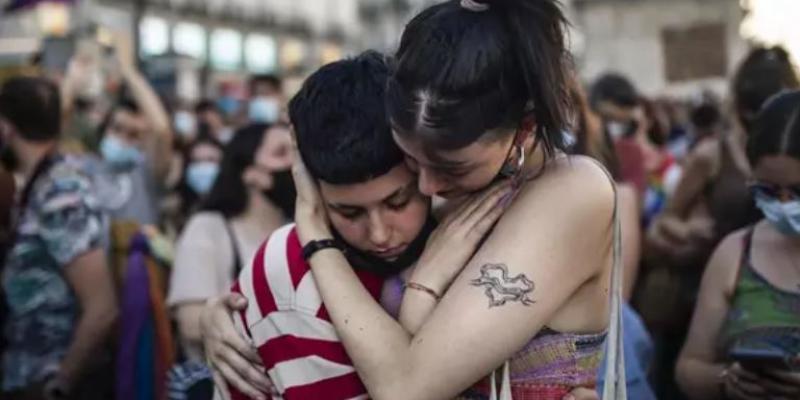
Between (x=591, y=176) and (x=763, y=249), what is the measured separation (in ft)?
4.55

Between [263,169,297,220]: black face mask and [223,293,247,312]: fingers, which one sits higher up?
[223,293,247,312]: fingers

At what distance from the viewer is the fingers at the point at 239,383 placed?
261cm

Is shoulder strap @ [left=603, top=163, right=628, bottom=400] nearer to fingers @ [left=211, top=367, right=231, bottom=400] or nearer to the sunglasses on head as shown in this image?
fingers @ [left=211, top=367, right=231, bottom=400]

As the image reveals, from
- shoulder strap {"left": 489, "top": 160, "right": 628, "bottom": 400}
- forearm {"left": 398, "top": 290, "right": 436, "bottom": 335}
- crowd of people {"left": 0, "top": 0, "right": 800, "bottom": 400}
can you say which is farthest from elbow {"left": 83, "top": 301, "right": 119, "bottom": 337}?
shoulder strap {"left": 489, "top": 160, "right": 628, "bottom": 400}

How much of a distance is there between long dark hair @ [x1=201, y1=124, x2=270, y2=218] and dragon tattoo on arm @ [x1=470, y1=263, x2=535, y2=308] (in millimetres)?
2700

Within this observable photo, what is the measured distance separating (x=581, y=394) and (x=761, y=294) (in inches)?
50.7

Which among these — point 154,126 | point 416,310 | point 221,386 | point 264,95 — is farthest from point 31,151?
point 264,95

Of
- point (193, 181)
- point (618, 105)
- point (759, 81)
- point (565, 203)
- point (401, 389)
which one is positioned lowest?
point (193, 181)

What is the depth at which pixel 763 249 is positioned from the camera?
143 inches

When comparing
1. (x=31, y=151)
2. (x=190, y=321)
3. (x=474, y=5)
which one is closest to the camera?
(x=474, y=5)

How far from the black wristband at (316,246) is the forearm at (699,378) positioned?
1.59 m

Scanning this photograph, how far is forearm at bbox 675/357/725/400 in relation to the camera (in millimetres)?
3676

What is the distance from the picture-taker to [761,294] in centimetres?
355

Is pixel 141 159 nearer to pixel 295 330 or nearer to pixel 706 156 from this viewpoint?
pixel 706 156
